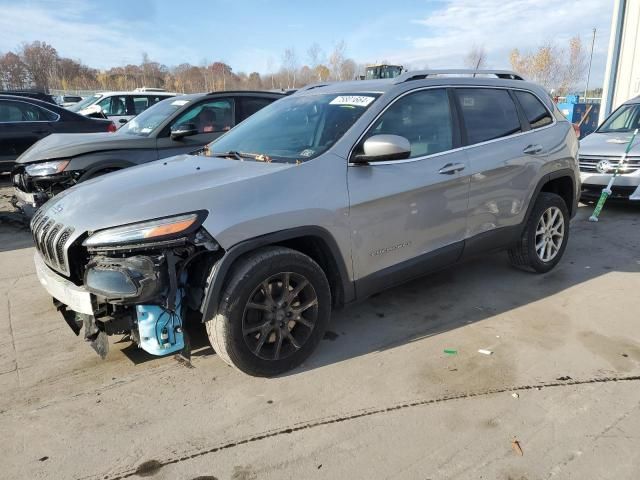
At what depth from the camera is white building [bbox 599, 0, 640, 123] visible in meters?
14.0

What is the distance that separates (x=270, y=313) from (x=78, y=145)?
4299mm

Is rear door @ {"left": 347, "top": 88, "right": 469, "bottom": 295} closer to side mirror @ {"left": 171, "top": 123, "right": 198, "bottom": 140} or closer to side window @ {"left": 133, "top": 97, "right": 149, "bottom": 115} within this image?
side mirror @ {"left": 171, "top": 123, "right": 198, "bottom": 140}

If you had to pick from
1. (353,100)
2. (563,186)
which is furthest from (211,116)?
(563,186)

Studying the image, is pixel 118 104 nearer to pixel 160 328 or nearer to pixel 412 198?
pixel 412 198

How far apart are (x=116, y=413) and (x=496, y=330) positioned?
8.87 ft

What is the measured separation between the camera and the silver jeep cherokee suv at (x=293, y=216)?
9.03 ft

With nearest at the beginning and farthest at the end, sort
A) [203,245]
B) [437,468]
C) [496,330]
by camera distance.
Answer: [437,468] → [203,245] → [496,330]

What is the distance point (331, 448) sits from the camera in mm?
2551

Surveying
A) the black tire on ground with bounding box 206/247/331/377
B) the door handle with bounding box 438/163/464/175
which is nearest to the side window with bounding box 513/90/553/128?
the door handle with bounding box 438/163/464/175

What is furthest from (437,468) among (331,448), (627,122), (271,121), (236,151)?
(627,122)

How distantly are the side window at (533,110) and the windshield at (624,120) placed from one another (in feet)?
15.2

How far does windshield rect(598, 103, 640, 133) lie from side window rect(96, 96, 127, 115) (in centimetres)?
1194

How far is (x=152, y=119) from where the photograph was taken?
22.6 feet

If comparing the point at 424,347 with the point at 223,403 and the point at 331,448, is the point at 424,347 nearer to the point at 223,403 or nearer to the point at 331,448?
the point at 331,448
